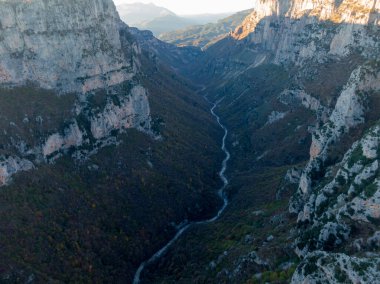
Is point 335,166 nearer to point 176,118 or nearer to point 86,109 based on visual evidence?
point 86,109

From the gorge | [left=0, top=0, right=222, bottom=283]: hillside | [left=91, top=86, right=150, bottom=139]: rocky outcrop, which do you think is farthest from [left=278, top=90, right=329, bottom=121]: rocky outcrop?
[left=91, top=86, right=150, bottom=139]: rocky outcrop

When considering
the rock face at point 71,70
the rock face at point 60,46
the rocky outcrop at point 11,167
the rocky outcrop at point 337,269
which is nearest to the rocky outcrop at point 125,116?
the rock face at point 71,70

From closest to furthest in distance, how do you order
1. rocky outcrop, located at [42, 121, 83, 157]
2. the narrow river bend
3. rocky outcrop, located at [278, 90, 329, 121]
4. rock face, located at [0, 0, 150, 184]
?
the narrow river bend < rocky outcrop, located at [42, 121, 83, 157] < rock face, located at [0, 0, 150, 184] < rocky outcrop, located at [278, 90, 329, 121]

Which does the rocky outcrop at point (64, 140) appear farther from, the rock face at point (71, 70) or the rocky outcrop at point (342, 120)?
the rocky outcrop at point (342, 120)

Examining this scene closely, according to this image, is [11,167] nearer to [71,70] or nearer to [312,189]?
[71,70]

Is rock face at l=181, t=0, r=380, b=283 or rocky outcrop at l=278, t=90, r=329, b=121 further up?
rock face at l=181, t=0, r=380, b=283

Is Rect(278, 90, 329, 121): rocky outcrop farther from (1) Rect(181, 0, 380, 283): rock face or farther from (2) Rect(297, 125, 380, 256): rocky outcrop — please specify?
(2) Rect(297, 125, 380, 256): rocky outcrop

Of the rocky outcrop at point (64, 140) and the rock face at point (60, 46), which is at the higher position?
the rock face at point (60, 46)

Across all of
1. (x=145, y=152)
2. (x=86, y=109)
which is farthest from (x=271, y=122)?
(x=86, y=109)
